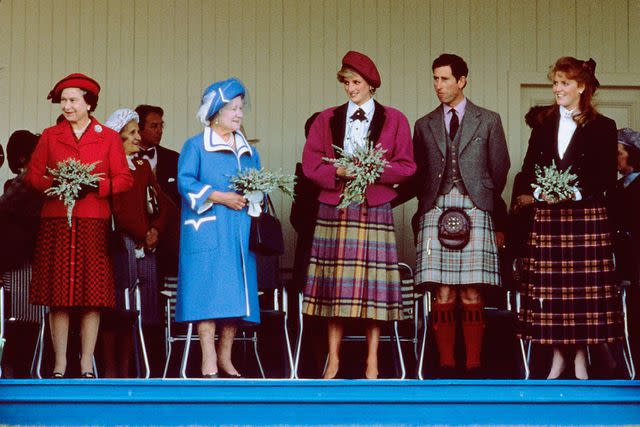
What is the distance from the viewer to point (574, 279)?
7188 millimetres

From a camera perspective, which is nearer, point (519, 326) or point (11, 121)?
point (519, 326)

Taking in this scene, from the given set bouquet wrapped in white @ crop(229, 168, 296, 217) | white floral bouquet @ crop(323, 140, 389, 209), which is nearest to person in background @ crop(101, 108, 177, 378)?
bouquet wrapped in white @ crop(229, 168, 296, 217)

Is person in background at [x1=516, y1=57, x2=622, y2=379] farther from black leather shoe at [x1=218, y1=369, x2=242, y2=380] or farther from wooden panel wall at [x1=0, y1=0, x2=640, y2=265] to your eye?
wooden panel wall at [x1=0, y1=0, x2=640, y2=265]

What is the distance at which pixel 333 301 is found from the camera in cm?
722

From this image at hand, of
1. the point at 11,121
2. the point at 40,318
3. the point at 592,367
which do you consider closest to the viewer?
the point at 40,318

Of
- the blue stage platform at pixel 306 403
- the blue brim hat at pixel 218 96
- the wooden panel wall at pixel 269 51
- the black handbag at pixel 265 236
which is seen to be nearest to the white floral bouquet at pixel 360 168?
the black handbag at pixel 265 236

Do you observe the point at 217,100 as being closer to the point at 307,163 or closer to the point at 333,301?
the point at 307,163

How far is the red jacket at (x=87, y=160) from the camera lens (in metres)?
7.29

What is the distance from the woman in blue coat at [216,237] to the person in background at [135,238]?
0.67m

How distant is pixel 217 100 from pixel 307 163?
0.61 meters

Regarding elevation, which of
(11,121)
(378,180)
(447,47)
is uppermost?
(447,47)

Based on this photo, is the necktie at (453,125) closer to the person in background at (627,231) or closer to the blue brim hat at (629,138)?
the person in background at (627,231)

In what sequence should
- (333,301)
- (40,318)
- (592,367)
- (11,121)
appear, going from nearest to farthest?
(333,301), (40,318), (592,367), (11,121)

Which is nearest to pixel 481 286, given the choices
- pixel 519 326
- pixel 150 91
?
pixel 519 326
